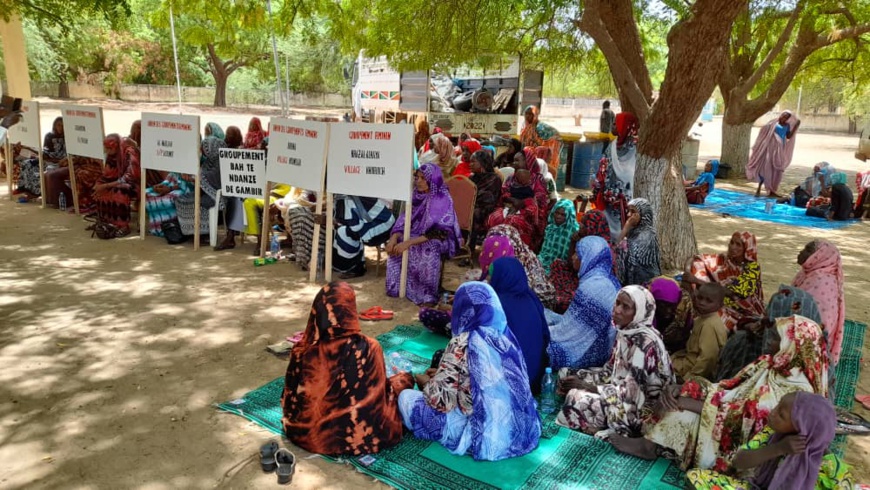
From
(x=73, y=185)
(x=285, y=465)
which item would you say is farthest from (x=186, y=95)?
(x=285, y=465)

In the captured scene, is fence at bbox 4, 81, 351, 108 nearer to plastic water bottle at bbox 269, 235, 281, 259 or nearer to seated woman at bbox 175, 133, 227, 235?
seated woman at bbox 175, 133, 227, 235

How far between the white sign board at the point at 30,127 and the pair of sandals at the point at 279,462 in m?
8.76

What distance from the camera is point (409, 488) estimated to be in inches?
126

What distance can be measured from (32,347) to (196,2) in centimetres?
597

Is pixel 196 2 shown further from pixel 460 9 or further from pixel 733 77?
pixel 733 77

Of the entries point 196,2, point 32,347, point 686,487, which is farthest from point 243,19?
point 686,487

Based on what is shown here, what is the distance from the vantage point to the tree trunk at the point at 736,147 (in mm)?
15438

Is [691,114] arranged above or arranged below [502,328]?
above

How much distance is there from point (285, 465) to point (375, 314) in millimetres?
2554

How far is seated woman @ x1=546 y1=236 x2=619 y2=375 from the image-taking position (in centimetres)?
A: 448

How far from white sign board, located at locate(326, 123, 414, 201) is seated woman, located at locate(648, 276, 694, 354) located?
2.58 m

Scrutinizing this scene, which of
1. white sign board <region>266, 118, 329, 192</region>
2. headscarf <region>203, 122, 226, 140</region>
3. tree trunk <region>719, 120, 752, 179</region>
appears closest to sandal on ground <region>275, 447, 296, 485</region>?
white sign board <region>266, 118, 329, 192</region>

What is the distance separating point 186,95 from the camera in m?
40.6

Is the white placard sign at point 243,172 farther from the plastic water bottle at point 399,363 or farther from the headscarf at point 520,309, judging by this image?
the headscarf at point 520,309
